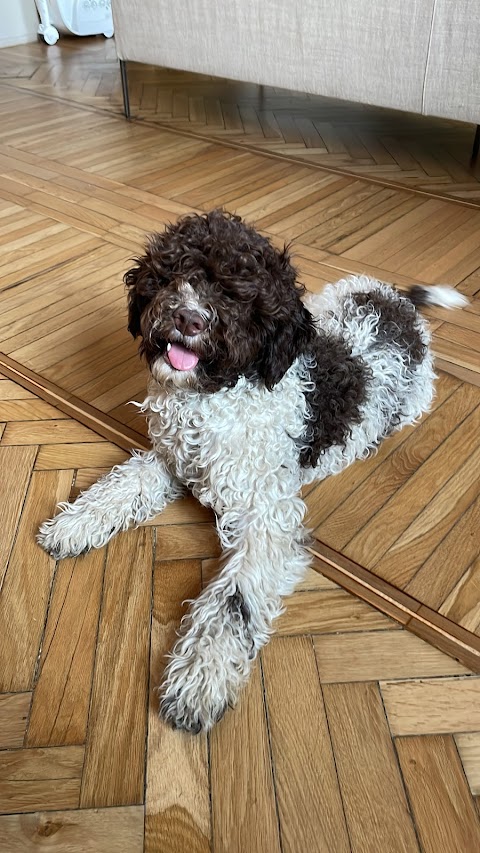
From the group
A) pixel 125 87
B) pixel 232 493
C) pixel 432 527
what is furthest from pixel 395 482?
pixel 125 87

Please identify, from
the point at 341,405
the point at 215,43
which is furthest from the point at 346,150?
the point at 341,405

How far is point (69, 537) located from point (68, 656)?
0.29m

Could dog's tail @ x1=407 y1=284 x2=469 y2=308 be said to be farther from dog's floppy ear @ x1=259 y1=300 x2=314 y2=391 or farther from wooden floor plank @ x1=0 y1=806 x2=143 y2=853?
wooden floor plank @ x1=0 y1=806 x2=143 y2=853

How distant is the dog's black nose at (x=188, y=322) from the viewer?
1235 millimetres

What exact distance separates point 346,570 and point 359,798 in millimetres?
498

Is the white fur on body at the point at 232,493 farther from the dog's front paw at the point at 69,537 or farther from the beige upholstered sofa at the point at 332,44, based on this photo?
the beige upholstered sofa at the point at 332,44

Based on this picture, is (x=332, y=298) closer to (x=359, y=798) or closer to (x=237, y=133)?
(x=359, y=798)

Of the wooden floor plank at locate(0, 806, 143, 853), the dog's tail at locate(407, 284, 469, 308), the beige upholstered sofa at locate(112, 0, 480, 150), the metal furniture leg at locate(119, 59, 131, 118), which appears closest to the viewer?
the wooden floor plank at locate(0, 806, 143, 853)

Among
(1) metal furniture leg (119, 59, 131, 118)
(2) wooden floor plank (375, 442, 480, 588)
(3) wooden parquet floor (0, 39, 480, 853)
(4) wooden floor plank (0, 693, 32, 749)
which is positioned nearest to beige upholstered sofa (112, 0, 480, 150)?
(1) metal furniture leg (119, 59, 131, 118)

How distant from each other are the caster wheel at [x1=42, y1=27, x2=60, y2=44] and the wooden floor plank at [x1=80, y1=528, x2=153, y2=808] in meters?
6.02

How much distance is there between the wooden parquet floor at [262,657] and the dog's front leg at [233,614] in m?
0.05

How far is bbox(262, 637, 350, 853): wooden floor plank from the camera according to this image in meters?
1.14

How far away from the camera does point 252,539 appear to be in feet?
4.82

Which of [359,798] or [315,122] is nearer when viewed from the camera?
[359,798]
